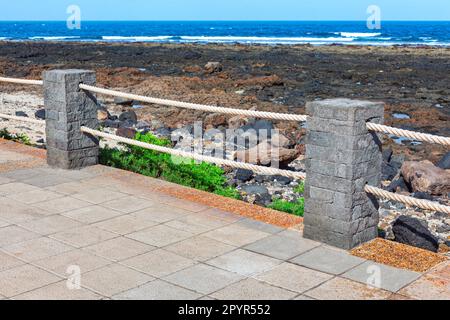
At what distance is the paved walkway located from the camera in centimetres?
486

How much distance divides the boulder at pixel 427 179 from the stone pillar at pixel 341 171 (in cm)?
Result: 495

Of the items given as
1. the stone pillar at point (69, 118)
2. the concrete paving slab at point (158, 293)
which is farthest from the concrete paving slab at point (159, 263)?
the stone pillar at point (69, 118)

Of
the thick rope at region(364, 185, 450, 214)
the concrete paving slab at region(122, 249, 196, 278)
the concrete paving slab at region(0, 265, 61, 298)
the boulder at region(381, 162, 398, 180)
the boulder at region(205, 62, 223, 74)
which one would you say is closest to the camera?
the concrete paving slab at region(0, 265, 61, 298)

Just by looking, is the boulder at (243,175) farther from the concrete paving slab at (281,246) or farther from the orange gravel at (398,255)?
the orange gravel at (398,255)

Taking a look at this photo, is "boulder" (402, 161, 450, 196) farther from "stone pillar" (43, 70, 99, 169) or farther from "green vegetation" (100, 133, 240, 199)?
"stone pillar" (43, 70, 99, 169)

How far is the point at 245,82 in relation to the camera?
25406 millimetres

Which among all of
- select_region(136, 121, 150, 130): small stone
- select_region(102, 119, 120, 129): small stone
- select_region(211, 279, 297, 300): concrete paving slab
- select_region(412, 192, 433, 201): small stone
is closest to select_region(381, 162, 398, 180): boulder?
select_region(412, 192, 433, 201): small stone

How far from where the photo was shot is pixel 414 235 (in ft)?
23.0

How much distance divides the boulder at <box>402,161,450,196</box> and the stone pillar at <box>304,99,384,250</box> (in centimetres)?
495

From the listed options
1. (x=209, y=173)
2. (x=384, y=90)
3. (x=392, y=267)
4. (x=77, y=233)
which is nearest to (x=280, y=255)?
(x=392, y=267)

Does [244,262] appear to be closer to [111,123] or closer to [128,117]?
[111,123]

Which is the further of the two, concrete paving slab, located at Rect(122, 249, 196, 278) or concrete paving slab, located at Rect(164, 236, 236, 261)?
concrete paving slab, located at Rect(164, 236, 236, 261)

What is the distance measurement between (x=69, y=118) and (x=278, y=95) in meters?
15.4

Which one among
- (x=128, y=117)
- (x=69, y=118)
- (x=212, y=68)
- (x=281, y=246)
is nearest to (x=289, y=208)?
(x=281, y=246)
